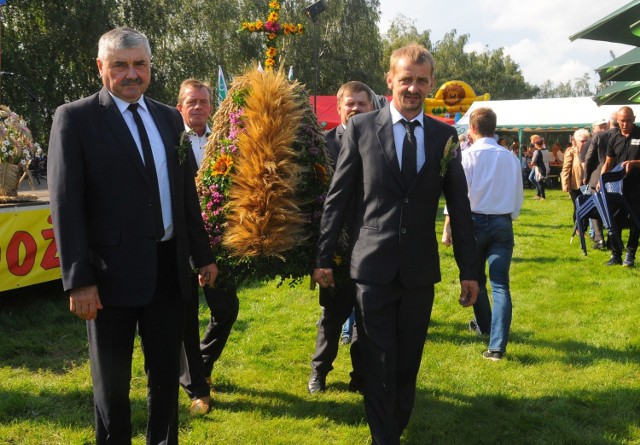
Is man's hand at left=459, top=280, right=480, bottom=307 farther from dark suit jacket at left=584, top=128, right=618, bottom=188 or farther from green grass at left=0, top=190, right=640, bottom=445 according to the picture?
dark suit jacket at left=584, top=128, right=618, bottom=188

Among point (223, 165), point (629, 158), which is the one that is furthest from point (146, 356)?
→ point (629, 158)

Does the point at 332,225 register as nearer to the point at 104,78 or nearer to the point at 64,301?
the point at 104,78

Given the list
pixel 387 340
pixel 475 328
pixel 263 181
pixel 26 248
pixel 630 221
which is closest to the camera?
pixel 387 340

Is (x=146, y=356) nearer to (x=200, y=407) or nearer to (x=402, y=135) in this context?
(x=200, y=407)

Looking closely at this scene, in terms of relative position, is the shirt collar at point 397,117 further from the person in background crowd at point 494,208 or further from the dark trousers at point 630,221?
the dark trousers at point 630,221

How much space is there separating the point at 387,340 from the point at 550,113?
22754mm

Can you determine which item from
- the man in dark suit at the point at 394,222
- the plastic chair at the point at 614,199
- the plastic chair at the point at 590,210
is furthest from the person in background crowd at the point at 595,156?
the man in dark suit at the point at 394,222

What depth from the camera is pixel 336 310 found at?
4.15m

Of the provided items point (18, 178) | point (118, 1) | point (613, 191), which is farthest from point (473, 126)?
point (118, 1)

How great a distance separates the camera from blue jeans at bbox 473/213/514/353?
500cm

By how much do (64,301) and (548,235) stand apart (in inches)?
351

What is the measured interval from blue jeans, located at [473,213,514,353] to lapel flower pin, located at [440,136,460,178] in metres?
2.03

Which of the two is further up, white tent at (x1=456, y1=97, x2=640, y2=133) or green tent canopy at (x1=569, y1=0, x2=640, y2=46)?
white tent at (x1=456, y1=97, x2=640, y2=133)

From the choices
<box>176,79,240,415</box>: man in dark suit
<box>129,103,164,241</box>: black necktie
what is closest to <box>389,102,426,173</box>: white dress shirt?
<box>129,103,164,241</box>: black necktie
